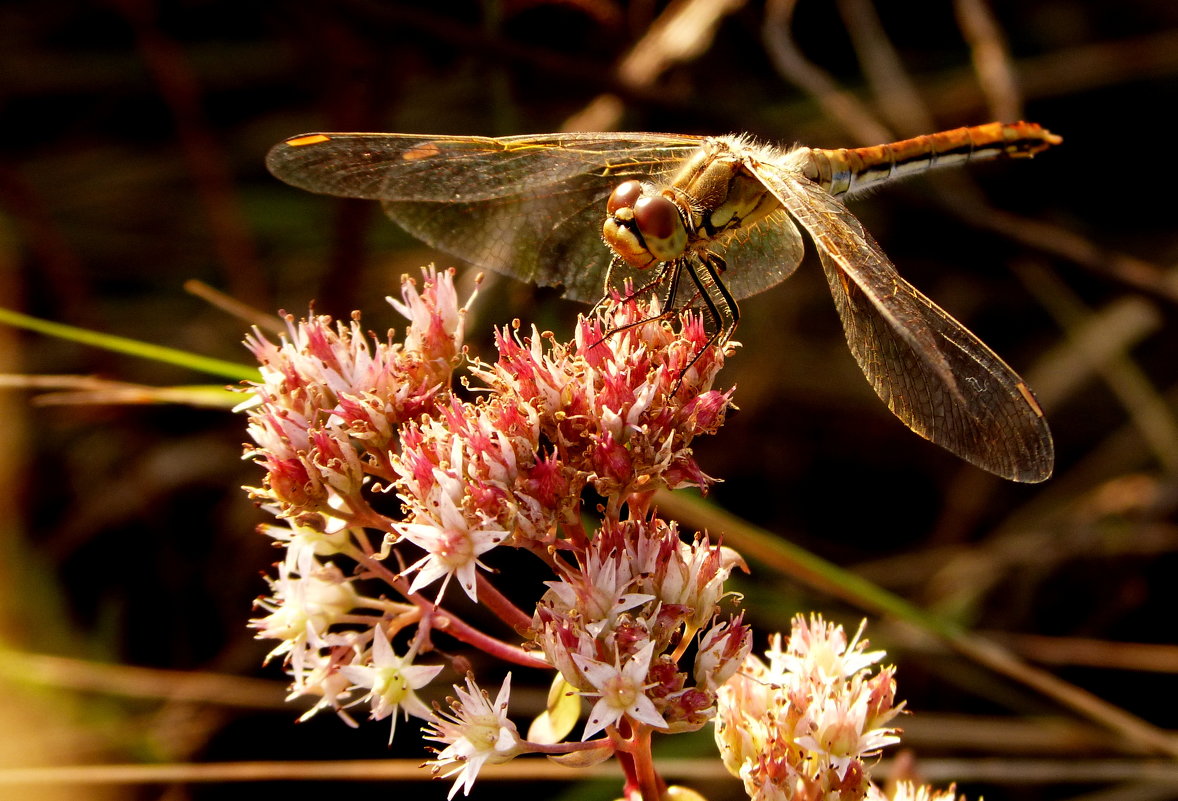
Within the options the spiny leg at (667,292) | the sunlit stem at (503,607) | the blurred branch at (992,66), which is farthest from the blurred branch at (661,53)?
the sunlit stem at (503,607)

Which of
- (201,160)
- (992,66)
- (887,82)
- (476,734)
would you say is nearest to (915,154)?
(992,66)

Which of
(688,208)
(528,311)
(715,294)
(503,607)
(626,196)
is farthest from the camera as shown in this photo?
(528,311)

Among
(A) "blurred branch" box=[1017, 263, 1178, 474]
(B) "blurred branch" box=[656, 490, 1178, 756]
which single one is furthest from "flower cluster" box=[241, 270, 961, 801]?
(A) "blurred branch" box=[1017, 263, 1178, 474]

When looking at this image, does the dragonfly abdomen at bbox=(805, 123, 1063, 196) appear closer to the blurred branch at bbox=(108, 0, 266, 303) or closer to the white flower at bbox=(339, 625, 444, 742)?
the white flower at bbox=(339, 625, 444, 742)

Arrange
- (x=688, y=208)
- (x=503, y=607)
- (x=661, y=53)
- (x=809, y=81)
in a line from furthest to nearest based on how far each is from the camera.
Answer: (x=661, y=53) → (x=809, y=81) → (x=688, y=208) → (x=503, y=607)

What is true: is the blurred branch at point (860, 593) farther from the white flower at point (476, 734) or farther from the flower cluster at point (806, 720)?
the white flower at point (476, 734)

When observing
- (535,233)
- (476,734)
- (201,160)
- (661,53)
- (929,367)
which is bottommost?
(476,734)

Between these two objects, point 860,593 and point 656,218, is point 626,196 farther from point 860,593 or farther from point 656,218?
point 860,593
